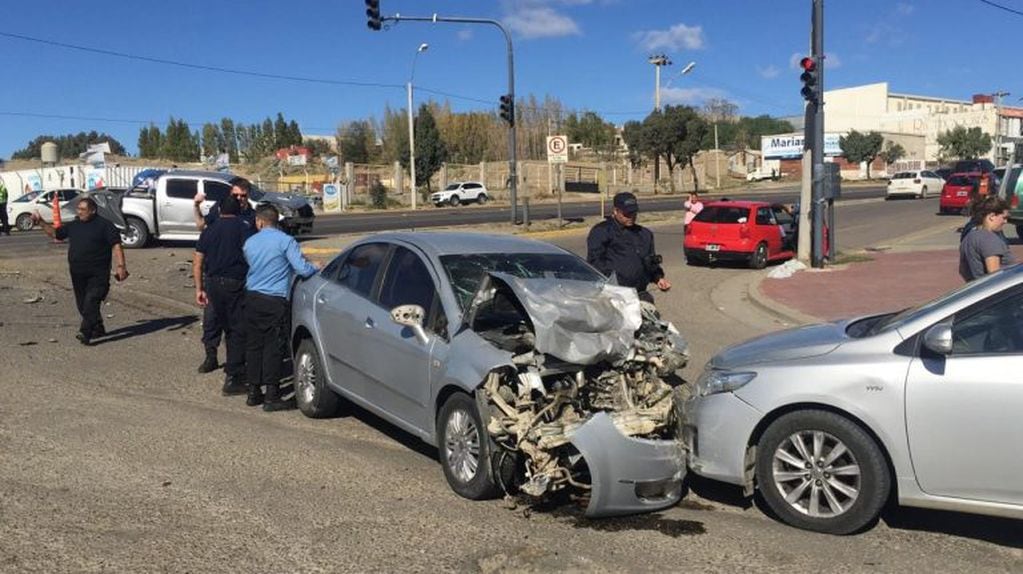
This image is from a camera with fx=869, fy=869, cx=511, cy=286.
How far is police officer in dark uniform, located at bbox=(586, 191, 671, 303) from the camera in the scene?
7.57m

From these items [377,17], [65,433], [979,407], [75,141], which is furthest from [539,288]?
[75,141]

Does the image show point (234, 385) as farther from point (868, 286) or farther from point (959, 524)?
point (868, 286)

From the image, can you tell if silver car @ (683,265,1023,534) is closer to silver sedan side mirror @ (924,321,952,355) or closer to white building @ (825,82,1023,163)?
silver sedan side mirror @ (924,321,952,355)

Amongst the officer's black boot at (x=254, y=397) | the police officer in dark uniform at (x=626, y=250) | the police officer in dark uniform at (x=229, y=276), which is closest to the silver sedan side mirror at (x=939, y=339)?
the police officer in dark uniform at (x=626, y=250)

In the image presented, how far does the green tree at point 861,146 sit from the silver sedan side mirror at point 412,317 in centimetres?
9540

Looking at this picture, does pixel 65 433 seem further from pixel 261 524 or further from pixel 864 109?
pixel 864 109

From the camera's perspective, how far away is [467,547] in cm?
434

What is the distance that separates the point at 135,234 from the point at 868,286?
16.5 meters

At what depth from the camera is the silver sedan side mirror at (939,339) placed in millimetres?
4145

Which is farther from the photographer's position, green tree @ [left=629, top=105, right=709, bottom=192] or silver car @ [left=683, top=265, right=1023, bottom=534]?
green tree @ [left=629, top=105, right=709, bottom=192]

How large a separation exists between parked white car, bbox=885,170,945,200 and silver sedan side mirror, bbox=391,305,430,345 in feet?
156

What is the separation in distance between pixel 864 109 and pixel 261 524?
14651 cm

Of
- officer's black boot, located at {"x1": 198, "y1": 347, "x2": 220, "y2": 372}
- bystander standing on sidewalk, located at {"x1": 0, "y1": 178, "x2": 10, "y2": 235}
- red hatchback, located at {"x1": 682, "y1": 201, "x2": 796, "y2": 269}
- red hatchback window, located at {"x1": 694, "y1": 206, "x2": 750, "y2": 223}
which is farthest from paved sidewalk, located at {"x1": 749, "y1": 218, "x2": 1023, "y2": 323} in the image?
bystander standing on sidewalk, located at {"x1": 0, "y1": 178, "x2": 10, "y2": 235}

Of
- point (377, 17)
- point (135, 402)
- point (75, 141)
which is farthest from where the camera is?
point (75, 141)
